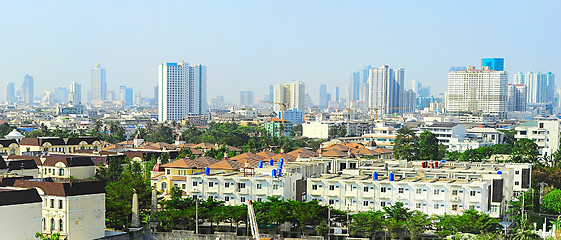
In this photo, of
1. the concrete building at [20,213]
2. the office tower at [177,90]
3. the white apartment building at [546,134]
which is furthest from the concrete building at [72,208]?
the office tower at [177,90]

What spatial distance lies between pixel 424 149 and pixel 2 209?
3519 centimetres

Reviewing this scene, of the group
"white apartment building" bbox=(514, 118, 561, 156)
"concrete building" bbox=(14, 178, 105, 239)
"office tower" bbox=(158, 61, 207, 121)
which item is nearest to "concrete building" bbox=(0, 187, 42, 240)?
"concrete building" bbox=(14, 178, 105, 239)

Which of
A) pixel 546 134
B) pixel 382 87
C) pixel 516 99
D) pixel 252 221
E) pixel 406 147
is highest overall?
pixel 382 87

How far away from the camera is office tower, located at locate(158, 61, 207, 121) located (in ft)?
541

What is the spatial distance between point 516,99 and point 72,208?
15125 cm

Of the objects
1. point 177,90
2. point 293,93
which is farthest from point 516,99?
point 177,90

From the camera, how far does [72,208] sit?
92.4 ft

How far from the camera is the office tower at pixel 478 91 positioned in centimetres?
14789

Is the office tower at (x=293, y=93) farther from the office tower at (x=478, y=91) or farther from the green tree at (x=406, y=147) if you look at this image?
the green tree at (x=406, y=147)

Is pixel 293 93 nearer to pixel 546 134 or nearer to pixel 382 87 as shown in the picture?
pixel 382 87

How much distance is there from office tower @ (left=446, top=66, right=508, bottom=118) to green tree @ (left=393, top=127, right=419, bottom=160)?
89557 millimetres

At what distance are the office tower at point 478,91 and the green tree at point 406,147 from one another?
89557 millimetres

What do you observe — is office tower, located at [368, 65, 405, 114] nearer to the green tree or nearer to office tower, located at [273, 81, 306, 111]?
office tower, located at [273, 81, 306, 111]

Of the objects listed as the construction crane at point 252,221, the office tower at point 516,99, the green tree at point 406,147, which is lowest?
the construction crane at point 252,221
